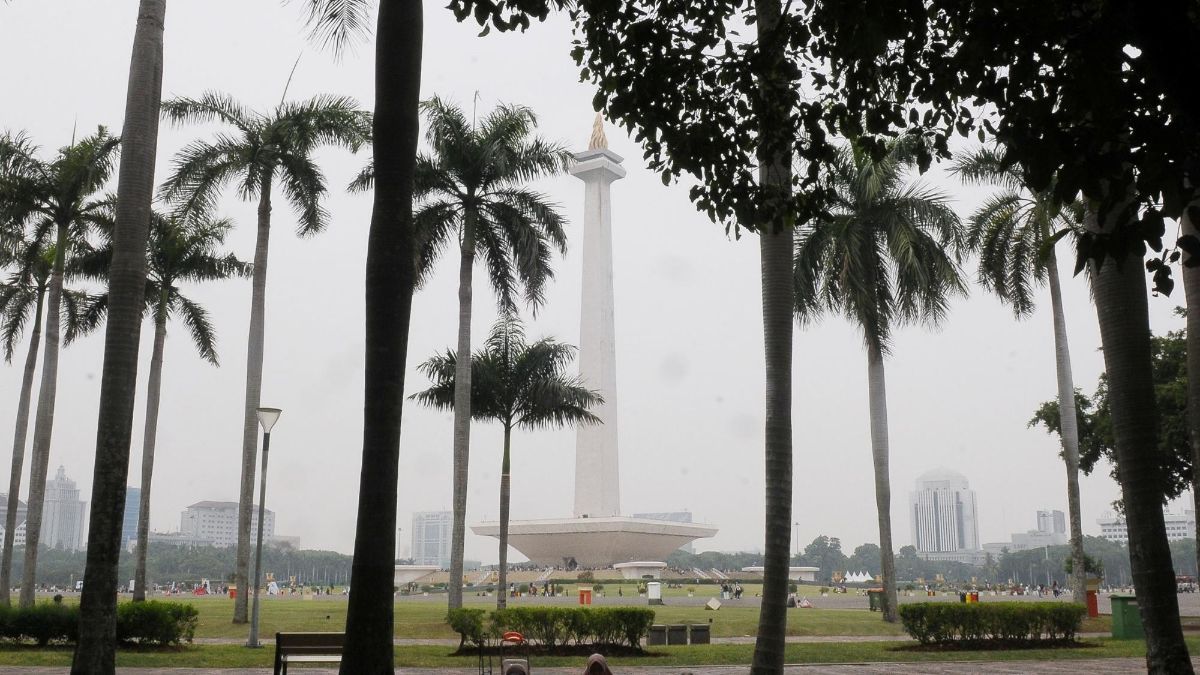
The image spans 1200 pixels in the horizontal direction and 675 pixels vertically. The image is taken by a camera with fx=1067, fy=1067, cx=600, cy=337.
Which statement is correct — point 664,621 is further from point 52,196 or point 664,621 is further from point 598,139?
point 598,139

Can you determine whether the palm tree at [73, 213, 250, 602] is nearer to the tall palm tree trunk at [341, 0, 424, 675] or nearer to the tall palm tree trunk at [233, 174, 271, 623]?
the tall palm tree trunk at [233, 174, 271, 623]

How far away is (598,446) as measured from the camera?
252 feet

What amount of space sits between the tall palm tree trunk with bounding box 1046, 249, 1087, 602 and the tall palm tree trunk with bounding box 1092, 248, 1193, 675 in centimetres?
1805

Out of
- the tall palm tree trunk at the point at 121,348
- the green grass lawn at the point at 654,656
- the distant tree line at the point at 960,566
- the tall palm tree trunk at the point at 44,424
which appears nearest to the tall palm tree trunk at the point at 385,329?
the tall palm tree trunk at the point at 121,348

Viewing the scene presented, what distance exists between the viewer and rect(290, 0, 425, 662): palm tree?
7160 millimetres

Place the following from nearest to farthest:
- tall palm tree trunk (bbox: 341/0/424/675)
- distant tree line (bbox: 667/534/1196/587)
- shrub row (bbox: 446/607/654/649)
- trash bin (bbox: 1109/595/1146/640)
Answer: tall palm tree trunk (bbox: 341/0/424/675), shrub row (bbox: 446/607/654/649), trash bin (bbox: 1109/595/1146/640), distant tree line (bbox: 667/534/1196/587)

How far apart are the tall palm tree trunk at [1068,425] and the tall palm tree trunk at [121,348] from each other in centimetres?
2194

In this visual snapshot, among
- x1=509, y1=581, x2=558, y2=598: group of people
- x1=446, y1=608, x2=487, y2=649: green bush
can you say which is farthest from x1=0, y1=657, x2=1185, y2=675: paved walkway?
x1=509, y1=581, x2=558, y2=598: group of people

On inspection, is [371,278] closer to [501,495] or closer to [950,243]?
[501,495]

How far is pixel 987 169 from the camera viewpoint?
28141 mm

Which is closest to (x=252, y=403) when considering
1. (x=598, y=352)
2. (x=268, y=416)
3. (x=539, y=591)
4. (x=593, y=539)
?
(x=268, y=416)

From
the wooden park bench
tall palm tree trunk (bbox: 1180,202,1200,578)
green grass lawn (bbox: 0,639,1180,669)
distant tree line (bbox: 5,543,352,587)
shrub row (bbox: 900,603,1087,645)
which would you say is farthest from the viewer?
distant tree line (bbox: 5,543,352,587)

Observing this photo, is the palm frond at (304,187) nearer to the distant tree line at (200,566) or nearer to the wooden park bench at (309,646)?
the wooden park bench at (309,646)

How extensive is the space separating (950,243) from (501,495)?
42.5 ft
